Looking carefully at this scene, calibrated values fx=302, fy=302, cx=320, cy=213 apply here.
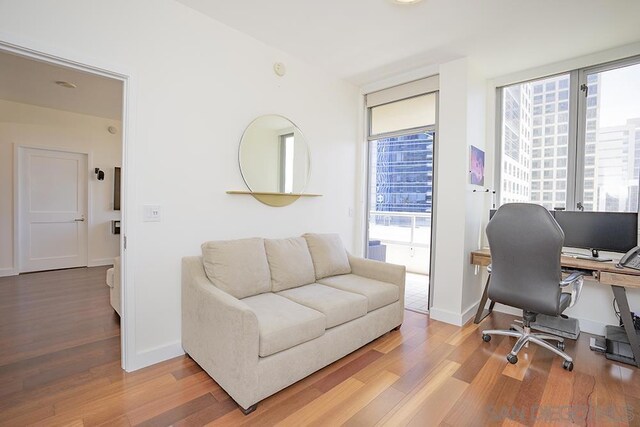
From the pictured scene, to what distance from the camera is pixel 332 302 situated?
2.25 m

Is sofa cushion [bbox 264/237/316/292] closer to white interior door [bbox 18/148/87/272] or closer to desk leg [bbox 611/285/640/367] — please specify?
desk leg [bbox 611/285/640/367]

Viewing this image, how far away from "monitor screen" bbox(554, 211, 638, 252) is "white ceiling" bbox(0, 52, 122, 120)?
15.1 ft

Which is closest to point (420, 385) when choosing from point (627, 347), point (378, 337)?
point (378, 337)

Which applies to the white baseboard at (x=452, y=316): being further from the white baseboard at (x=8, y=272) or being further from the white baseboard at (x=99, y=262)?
the white baseboard at (x=8, y=272)

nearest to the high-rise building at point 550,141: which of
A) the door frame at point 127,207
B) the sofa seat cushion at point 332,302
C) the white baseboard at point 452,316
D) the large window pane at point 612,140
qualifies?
the large window pane at point 612,140

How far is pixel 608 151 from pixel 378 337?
285cm

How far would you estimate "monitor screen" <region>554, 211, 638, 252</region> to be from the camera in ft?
8.28

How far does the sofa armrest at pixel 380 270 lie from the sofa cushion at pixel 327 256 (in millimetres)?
86

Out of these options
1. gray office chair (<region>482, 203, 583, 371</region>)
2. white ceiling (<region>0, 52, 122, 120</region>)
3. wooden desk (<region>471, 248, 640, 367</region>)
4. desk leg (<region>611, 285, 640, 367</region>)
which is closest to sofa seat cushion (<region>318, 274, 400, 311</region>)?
gray office chair (<region>482, 203, 583, 371</region>)

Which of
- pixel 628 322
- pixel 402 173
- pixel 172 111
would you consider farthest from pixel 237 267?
pixel 628 322

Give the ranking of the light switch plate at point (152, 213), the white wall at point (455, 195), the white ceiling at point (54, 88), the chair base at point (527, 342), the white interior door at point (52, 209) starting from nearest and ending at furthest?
the light switch plate at point (152, 213), the chair base at point (527, 342), the white wall at point (455, 195), the white ceiling at point (54, 88), the white interior door at point (52, 209)

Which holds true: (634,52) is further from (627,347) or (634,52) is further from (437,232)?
(627,347)

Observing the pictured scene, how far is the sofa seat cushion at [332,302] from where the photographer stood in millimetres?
2178

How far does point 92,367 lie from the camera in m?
2.14
